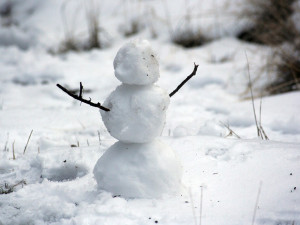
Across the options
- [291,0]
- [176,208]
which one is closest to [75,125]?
[176,208]

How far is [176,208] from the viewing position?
1522 millimetres

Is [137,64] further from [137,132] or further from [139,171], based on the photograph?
[139,171]

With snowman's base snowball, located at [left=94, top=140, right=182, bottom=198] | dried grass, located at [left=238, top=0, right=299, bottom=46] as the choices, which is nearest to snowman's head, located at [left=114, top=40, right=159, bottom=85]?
snowman's base snowball, located at [left=94, top=140, right=182, bottom=198]

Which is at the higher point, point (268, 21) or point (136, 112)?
point (268, 21)

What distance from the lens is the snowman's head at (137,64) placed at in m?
1.49

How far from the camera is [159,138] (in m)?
2.36

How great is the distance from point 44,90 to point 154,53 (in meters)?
2.75

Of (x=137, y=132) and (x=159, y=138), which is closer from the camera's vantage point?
(x=137, y=132)

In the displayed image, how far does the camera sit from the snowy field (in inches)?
60.0

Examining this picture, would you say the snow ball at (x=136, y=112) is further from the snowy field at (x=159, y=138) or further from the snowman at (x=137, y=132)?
the snowy field at (x=159, y=138)

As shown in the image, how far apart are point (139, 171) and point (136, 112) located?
24cm

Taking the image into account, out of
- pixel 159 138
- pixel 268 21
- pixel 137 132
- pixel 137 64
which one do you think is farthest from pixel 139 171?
pixel 268 21

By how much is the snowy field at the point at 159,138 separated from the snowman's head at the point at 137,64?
0.24ft

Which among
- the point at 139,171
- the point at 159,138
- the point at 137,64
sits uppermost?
the point at 137,64
